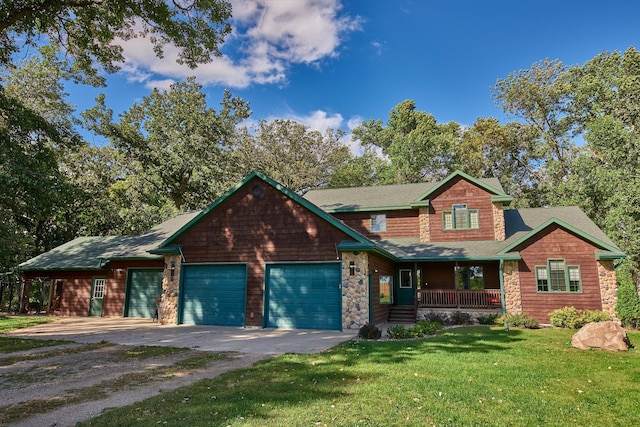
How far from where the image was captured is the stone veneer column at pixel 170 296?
16359 millimetres

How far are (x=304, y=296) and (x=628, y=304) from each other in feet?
40.8

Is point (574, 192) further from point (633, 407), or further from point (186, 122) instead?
point (186, 122)

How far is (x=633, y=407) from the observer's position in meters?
5.46

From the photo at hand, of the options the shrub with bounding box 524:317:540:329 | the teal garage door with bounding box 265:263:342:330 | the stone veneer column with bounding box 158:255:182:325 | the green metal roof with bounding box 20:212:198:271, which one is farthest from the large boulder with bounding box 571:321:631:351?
the green metal roof with bounding box 20:212:198:271

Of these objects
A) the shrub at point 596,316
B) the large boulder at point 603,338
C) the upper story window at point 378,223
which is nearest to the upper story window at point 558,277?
the shrub at point 596,316

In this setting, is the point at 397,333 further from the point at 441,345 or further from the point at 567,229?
the point at 567,229

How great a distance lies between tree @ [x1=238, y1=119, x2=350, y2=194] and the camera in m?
36.2

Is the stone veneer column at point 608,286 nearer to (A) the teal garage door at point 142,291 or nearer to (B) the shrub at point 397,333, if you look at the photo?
(B) the shrub at point 397,333

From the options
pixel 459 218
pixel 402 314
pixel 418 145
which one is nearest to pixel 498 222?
pixel 459 218

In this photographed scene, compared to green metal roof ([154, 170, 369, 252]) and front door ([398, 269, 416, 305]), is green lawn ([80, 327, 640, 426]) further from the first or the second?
front door ([398, 269, 416, 305])

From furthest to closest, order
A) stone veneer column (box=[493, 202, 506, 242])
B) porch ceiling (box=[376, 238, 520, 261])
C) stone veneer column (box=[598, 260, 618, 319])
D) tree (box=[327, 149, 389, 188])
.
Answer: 1. tree (box=[327, 149, 389, 188])
2. stone veneer column (box=[493, 202, 506, 242])
3. porch ceiling (box=[376, 238, 520, 261])
4. stone veneer column (box=[598, 260, 618, 319])

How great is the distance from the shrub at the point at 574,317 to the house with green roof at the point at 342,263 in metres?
0.59

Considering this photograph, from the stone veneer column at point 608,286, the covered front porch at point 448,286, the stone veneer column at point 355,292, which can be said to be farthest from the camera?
the covered front porch at point 448,286

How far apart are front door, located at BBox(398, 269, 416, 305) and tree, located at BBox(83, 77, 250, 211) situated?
19153mm
